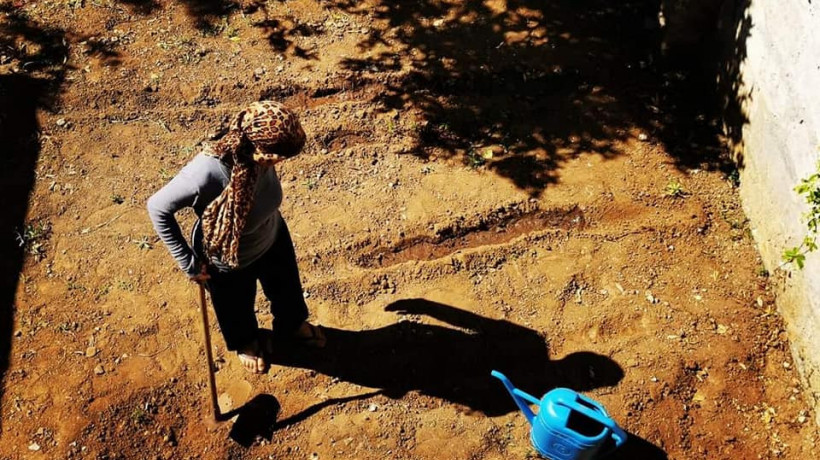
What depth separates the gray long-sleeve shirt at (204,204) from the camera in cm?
324

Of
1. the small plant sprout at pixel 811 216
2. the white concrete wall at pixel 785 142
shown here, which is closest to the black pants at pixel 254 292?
the small plant sprout at pixel 811 216

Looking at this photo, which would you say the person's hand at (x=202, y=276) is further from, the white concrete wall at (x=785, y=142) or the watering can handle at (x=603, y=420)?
the white concrete wall at (x=785, y=142)

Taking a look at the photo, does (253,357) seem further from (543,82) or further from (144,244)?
(543,82)

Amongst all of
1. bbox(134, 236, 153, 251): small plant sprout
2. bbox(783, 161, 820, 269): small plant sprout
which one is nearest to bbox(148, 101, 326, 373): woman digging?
bbox(134, 236, 153, 251): small plant sprout

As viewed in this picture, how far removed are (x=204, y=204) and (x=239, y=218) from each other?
20 cm

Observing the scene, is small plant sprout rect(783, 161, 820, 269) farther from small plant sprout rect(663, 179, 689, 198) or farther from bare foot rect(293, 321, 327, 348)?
bare foot rect(293, 321, 327, 348)

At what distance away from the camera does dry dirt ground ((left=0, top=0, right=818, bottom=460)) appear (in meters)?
4.53

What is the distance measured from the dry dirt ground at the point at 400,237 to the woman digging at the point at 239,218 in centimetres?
72

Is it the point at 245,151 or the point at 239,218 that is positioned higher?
the point at 245,151

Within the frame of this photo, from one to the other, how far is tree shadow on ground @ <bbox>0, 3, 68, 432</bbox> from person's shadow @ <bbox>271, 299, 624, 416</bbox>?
6.53 ft

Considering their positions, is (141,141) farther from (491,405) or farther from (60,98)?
(491,405)

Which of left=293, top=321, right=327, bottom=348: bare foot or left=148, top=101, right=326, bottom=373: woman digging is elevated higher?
left=148, top=101, right=326, bottom=373: woman digging

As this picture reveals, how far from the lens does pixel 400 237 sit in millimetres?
5406

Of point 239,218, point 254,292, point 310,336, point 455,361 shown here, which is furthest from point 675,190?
point 239,218
